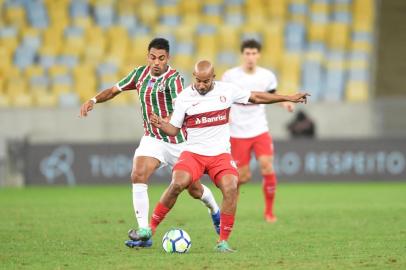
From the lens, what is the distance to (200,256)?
8.73 meters

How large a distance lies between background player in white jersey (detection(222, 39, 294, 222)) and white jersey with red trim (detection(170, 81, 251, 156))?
11.8 ft

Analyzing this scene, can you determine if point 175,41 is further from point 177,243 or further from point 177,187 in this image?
point 177,243

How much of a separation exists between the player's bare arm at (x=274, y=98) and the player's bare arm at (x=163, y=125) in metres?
0.85

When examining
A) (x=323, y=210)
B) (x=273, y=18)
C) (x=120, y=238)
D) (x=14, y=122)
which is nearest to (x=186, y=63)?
(x=273, y=18)

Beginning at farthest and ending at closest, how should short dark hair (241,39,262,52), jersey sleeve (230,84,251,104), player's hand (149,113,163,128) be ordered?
short dark hair (241,39,262,52)
jersey sleeve (230,84,251,104)
player's hand (149,113,163,128)


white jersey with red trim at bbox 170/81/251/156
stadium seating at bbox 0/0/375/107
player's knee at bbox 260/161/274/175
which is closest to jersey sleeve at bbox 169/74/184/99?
white jersey with red trim at bbox 170/81/251/156

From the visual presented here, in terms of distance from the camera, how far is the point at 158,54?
A: 32.4ft

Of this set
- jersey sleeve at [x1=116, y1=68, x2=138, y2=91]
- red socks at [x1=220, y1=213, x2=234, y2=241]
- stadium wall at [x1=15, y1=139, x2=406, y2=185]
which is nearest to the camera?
red socks at [x1=220, y1=213, x2=234, y2=241]

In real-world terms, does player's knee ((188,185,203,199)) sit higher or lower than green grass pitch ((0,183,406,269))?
higher

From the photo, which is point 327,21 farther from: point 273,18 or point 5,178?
point 5,178

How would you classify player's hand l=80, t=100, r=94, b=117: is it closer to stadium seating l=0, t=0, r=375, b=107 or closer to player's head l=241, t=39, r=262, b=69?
player's head l=241, t=39, r=262, b=69

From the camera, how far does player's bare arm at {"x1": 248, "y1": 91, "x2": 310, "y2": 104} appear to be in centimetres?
941

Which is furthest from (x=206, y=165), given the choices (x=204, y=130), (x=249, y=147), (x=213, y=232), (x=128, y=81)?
(x=249, y=147)

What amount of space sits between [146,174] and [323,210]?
5.24 metres
